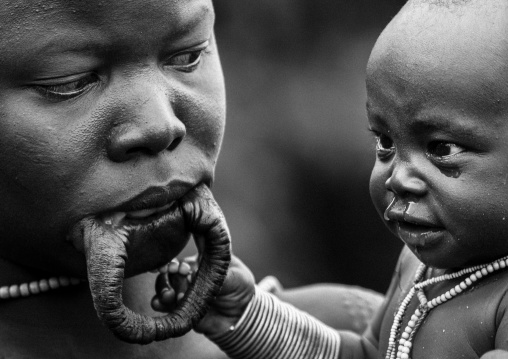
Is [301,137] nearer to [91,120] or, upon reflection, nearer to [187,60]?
[187,60]

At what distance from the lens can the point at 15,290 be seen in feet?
6.83

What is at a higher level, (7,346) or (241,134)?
(7,346)

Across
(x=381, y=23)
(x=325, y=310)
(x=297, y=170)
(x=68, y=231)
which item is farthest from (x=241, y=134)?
(x=68, y=231)

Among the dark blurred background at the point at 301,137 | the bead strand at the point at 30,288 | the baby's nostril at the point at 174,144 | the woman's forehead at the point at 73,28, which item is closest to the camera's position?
the woman's forehead at the point at 73,28

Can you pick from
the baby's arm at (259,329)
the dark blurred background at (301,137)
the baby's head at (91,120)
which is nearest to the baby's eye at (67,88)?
the baby's head at (91,120)

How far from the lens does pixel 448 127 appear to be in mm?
1821

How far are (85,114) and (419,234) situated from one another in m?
0.62

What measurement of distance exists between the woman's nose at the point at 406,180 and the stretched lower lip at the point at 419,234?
0.21 feet

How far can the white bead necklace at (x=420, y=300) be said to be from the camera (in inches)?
75.5

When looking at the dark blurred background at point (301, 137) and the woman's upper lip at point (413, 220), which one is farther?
the dark blurred background at point (301, 137)

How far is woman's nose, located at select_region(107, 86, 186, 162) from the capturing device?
1870 mm

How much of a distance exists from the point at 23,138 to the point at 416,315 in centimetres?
79

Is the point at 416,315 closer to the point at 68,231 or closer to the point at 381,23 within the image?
the point at 68,231

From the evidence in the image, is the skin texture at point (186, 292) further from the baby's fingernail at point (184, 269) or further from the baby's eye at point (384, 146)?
the baby's eye at point (384, 146)
